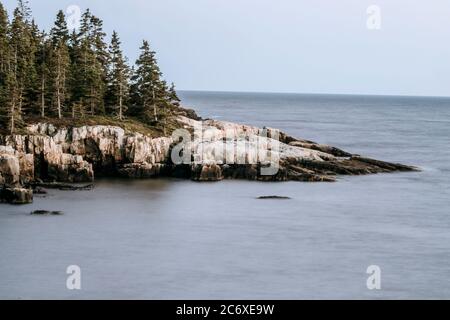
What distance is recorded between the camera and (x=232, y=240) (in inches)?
2167

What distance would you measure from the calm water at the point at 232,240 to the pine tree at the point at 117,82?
15642 millimetres

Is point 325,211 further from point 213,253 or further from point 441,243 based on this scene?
point 213,253

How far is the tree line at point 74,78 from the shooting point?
280 ft

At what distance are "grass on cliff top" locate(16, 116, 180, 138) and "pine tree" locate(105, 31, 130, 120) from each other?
2525 millimetres

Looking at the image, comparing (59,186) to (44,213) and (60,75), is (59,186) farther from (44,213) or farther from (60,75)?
(60,75)

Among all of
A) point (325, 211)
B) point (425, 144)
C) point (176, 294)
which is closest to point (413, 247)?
point (325, 211)

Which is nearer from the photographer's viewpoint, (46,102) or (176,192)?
(176,192)

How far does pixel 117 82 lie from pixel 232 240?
40739 millimetres

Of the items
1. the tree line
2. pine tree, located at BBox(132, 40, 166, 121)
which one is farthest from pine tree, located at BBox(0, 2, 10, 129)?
pine tree, located at BBox(132, 40, 166, 121)

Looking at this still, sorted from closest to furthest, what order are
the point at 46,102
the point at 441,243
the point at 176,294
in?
1. the point at 176,294
2. the point at 441,243
3. the point at 46,102

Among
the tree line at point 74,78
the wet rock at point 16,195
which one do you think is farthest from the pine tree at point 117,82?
the wet rock at point 16,195

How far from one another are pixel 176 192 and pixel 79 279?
2912cm

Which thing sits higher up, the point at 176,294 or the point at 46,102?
the point at 46,102

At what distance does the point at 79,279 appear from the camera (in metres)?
44.4
